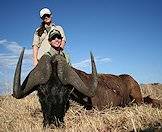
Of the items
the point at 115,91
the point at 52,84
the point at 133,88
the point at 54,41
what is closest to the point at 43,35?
the point at 54,41

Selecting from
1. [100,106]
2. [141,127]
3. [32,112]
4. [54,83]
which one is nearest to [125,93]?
[100,106]

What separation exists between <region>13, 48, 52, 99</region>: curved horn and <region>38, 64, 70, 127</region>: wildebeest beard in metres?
0.13

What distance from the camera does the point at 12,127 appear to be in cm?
805

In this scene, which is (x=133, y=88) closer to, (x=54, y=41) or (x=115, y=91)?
(x=115, y=91)

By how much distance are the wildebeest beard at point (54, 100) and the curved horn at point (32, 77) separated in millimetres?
134

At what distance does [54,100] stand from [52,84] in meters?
0.39

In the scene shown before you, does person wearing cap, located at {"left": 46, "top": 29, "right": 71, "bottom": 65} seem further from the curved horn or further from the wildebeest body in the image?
the wildebeest body

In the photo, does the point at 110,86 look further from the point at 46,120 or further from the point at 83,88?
the point at 46,120

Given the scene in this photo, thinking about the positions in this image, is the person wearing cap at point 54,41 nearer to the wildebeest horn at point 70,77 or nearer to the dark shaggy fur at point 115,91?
the wildebeest horn at point 70,77

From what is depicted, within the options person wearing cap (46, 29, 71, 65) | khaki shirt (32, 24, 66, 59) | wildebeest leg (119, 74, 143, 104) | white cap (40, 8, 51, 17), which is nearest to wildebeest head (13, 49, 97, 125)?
person wearing cap (46, 29, 71, 65)

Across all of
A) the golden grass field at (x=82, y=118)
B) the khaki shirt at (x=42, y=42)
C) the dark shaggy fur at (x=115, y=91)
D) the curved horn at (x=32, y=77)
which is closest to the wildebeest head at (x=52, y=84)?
the curved horn at (x=32, y=77)

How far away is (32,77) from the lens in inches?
312

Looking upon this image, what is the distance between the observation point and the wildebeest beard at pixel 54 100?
7.25 m

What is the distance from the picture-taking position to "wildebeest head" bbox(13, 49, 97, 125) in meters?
7.33
